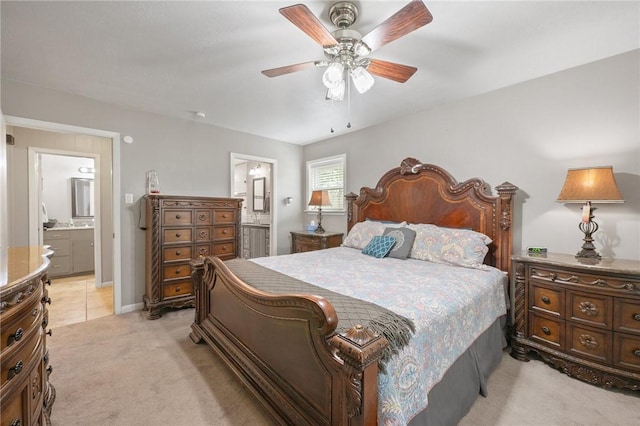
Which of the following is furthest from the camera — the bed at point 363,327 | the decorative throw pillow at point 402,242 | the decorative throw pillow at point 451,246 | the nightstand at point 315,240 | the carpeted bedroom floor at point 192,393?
the nightstand at point 315,240

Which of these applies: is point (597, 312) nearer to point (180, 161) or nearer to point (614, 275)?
point (614, 275)

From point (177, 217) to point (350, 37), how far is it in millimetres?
2826

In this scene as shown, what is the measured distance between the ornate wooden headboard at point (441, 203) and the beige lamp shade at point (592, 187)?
0.42 metres

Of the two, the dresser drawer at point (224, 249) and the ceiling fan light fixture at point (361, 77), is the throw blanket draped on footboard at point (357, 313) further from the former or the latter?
the dresser drawer at point (224, 249)

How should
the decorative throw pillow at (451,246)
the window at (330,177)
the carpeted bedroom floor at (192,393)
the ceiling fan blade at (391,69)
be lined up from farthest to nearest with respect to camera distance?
the window at (330,177)
the decorative throw pillow at (451,246)
the ceiling fan blade at (391,69)
the carpeted bedroom floor at (192,393)

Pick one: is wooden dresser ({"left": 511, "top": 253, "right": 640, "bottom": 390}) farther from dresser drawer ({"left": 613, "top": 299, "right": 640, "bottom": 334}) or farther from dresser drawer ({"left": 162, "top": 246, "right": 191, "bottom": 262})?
dresser drawer ({"left": 162, "top": 246, "right": 191, "bottom": 262})

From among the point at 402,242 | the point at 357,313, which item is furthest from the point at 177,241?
the point at 357,313

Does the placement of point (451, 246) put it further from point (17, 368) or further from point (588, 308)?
point (17, 368)

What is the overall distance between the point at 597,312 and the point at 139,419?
10.5 feet

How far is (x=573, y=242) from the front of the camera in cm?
240

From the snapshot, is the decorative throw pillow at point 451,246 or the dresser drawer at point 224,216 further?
the dresser drawer at point 224,216

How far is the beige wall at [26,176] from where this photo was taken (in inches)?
148

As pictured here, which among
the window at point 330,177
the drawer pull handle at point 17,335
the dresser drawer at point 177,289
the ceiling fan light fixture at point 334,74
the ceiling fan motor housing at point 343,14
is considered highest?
the ceiling fan motor housing at point 343,14

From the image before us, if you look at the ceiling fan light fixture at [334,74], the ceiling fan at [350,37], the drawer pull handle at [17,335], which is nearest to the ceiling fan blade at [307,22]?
the ceiling fan at [350,37]
